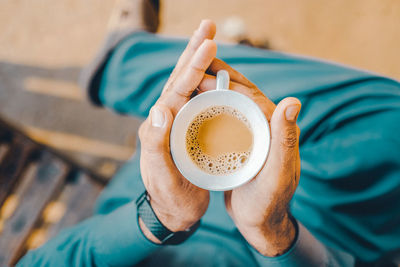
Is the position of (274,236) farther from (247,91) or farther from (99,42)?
(99,42)

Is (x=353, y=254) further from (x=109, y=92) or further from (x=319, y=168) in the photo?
(x=109, y=92)

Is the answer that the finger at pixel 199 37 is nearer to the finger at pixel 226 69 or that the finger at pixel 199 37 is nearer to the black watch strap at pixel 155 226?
the finger at pixel 226 69

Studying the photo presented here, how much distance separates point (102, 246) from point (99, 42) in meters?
1.44

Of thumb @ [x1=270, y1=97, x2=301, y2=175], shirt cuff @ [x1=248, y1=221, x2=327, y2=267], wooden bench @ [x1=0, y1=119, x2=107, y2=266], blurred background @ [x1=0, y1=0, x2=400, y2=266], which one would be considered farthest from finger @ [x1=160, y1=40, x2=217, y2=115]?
blurred background @ [x1=0, y1=0, x2=400, y2=266]

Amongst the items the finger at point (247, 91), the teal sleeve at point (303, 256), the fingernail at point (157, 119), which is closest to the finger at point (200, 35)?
the finger at point (247, 91)

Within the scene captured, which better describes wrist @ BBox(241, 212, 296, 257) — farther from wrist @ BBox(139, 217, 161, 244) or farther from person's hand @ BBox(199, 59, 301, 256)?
wrist @ BBox(139, 217, 161, 244)

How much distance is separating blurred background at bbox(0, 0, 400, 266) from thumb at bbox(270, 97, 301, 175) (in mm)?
1278

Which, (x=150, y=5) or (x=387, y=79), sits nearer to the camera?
(x=387, y=79)

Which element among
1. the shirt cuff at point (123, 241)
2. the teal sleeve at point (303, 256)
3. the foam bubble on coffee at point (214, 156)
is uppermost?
the foam bubble on coffee at point (214, 156)

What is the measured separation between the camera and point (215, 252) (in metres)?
0.97

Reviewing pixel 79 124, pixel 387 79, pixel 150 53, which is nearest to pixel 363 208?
pixel 387 79

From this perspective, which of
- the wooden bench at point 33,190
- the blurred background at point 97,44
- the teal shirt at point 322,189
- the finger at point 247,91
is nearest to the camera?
the finger at point 247,91

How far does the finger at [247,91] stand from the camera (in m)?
0.69

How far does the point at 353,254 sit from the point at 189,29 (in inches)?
60.7
